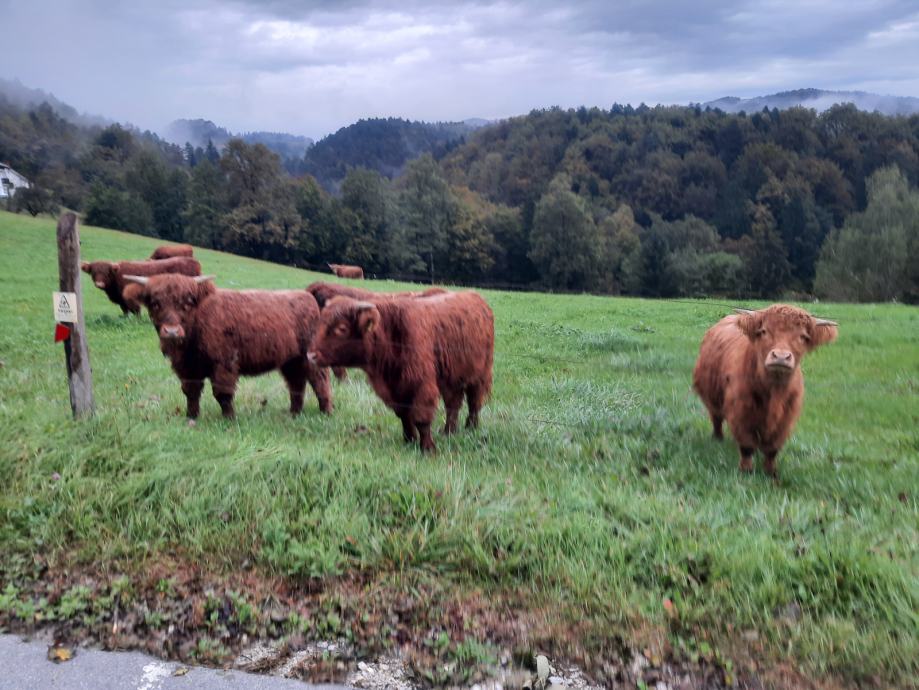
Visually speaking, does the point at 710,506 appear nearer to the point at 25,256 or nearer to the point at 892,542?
the point at 892,542

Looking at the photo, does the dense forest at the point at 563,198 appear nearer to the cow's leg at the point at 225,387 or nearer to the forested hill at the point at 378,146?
the forested hill at the point at 378,146

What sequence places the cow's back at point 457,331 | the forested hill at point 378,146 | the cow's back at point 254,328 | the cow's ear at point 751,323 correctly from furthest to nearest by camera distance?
the forested hill at point 378,146 → the cow's back at point 254,328 → the cow's back at point 457,331 → the cow's ear at point 751,323

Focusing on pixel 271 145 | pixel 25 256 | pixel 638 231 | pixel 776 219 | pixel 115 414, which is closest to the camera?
pixel 115 414

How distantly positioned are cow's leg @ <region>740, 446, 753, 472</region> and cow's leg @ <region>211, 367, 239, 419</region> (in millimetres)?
4867

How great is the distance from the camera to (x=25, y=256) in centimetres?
1853

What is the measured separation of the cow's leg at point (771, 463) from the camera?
5.34 metres

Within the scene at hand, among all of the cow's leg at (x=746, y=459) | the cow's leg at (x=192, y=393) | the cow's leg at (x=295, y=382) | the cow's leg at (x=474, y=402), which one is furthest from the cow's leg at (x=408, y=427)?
the cow's leg at (x=746, y=459)

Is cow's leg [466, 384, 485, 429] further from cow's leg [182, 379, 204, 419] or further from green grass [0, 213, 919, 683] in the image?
cow's leg [182, 379, 204, 419]

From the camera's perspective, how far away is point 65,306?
4902 millimetres

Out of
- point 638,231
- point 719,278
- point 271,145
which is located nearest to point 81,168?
point 271,145

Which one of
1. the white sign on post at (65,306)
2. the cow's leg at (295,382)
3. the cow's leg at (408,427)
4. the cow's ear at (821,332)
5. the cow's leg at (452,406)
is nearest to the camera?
the white sign on post at (65,306)

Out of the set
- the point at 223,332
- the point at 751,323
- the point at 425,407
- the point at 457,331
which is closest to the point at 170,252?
the point at 223,332

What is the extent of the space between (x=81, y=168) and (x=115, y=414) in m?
17.5

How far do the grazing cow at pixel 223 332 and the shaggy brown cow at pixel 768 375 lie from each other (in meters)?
4.27
